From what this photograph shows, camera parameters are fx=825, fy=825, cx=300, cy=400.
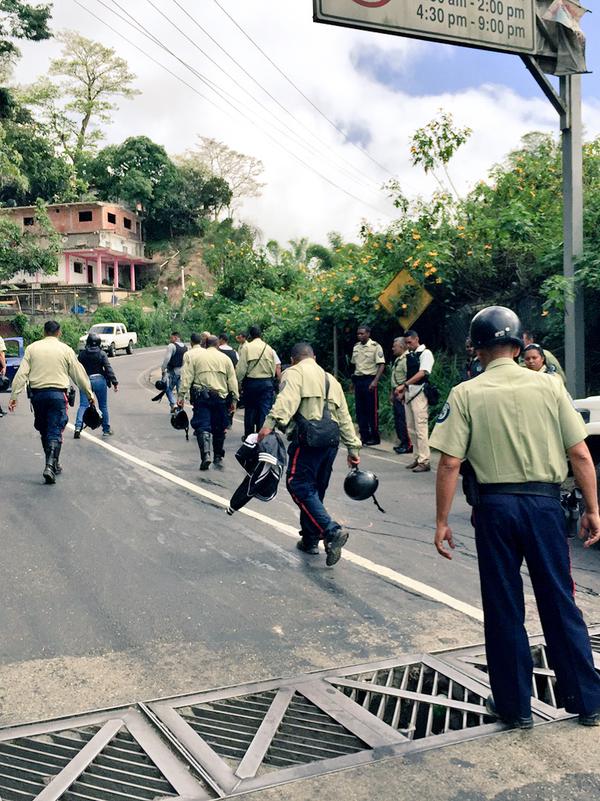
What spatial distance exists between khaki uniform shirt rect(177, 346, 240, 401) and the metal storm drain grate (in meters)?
6.88

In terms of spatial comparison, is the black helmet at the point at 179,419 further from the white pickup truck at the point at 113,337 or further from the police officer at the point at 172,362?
the white pickup truck at the point at 113,337

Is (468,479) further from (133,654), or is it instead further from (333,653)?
(133,654)

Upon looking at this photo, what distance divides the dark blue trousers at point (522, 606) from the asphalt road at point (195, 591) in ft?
3.38

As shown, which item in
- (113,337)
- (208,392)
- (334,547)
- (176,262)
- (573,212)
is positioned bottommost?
(334,547)

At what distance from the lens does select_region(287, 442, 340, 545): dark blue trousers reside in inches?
255

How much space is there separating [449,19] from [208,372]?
17.7ft

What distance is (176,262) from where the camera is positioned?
208ft

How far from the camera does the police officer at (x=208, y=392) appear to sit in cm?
1091

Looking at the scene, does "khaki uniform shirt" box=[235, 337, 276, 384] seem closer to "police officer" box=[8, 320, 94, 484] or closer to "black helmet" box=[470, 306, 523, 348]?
"police officer" box=[8, 320, 94, 484]

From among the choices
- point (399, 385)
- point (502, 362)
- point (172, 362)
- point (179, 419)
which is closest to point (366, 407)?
point (399, 385)

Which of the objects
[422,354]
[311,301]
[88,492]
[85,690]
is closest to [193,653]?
[85,690]

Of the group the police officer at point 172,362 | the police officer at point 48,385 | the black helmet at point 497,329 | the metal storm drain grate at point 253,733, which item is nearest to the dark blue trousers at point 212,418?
the police officer at point 48,385

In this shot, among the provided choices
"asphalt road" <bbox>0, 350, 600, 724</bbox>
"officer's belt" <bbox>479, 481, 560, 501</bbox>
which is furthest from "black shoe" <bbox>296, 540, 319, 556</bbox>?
"officer's belt" <bbox>479, 481, 560, 501</bbox>

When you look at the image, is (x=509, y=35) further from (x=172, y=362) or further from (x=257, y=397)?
(x=172, y=362)
